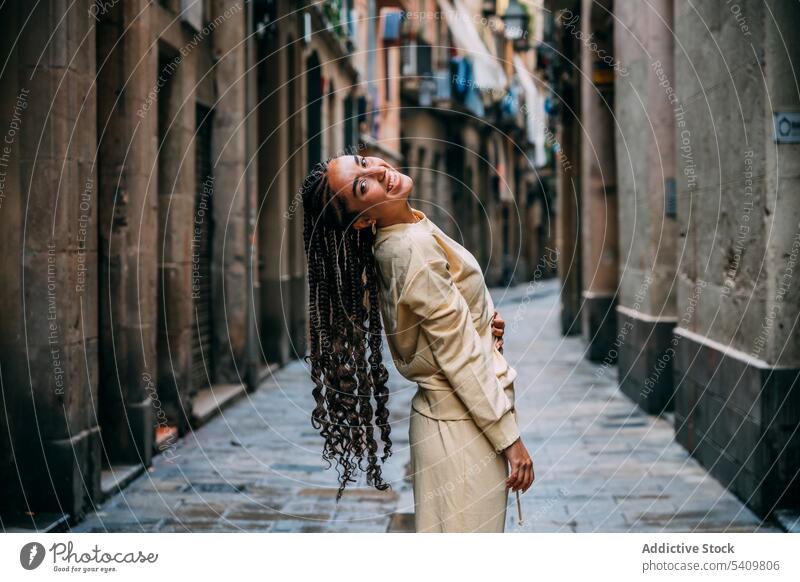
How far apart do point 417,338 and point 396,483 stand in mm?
4478

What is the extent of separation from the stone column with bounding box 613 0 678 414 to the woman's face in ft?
24.6

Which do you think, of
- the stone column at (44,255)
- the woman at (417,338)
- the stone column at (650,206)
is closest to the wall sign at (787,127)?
the woman at (417,338)

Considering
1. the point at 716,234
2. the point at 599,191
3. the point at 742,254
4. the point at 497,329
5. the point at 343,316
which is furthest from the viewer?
the point at 599,191

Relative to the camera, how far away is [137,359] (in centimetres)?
799

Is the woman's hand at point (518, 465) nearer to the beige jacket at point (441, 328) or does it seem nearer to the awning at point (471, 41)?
the beige jacket at point (441, 328)

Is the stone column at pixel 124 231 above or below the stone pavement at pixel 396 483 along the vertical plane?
above

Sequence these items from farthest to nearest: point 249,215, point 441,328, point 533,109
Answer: point 533,109 < point 249,215 < point 441,328

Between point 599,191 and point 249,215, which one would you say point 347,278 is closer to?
point 249,215

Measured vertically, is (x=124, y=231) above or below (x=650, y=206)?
below

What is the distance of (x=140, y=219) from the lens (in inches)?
313

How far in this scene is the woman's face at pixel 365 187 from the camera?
3154 millimetres

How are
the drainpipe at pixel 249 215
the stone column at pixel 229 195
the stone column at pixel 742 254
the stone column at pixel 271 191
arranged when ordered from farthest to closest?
1. the stone column at pixel 271 191
2. the drainpipe at pixel 249 215
3. the stone column at pixel 229 195
4. the stone column at pixel 742 254

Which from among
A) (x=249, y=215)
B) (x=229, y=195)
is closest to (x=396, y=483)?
(x=229, y=195)
